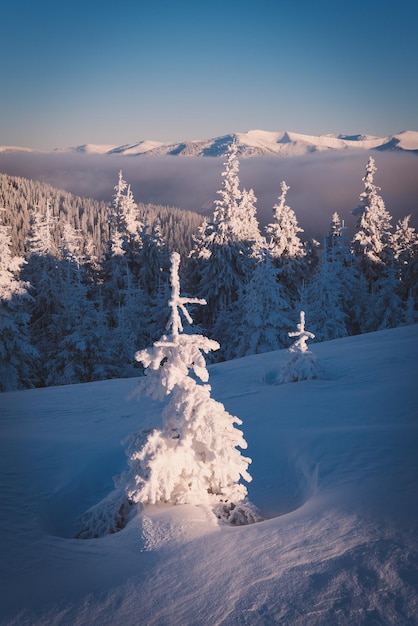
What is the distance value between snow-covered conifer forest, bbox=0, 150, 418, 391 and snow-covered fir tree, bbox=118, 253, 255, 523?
19.0 m

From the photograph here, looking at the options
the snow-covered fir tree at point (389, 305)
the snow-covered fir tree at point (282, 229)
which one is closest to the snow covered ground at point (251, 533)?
the snow-covered fir tree at point (389, 305)

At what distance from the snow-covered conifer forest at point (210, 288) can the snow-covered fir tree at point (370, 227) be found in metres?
0.09

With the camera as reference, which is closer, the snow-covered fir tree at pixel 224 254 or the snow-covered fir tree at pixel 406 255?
the snow-covered fir tree at pixel 406 255

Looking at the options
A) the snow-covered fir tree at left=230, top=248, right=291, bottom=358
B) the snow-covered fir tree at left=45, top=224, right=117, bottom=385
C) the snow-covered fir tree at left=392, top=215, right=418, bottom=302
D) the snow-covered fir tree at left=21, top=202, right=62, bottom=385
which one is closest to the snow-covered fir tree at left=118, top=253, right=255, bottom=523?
the snow-covered fir tree at left=45, top=224, right=117, bottom=385

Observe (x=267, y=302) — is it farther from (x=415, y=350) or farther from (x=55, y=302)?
(x=55, y=302)

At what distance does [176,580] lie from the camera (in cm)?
382

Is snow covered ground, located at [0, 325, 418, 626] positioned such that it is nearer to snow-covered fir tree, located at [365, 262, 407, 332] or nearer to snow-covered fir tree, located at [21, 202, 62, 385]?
snow-covered fir tree, located at [365, 262, 407, 332]

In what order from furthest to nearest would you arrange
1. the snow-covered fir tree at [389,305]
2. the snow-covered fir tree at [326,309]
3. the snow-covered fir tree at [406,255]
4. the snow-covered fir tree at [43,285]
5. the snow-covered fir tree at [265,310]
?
the snow-covered fir tree at [406,255] → the snow-covered fir tree at [43,285] → the snow-covered fir tree at [389,305] → the snow-covered fir tree at [326,309] → the snow-covered fir tree at [265,310]

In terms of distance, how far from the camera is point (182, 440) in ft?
18.6

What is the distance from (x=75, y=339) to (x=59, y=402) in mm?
12471

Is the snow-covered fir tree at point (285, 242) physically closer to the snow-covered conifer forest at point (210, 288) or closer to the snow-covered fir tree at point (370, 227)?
the snow-covered conifer forest at point (210, 288)

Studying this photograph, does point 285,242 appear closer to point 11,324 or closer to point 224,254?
point 224,254

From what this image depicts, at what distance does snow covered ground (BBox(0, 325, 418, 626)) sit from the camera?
11.2 feet

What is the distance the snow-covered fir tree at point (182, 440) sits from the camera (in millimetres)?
5457
